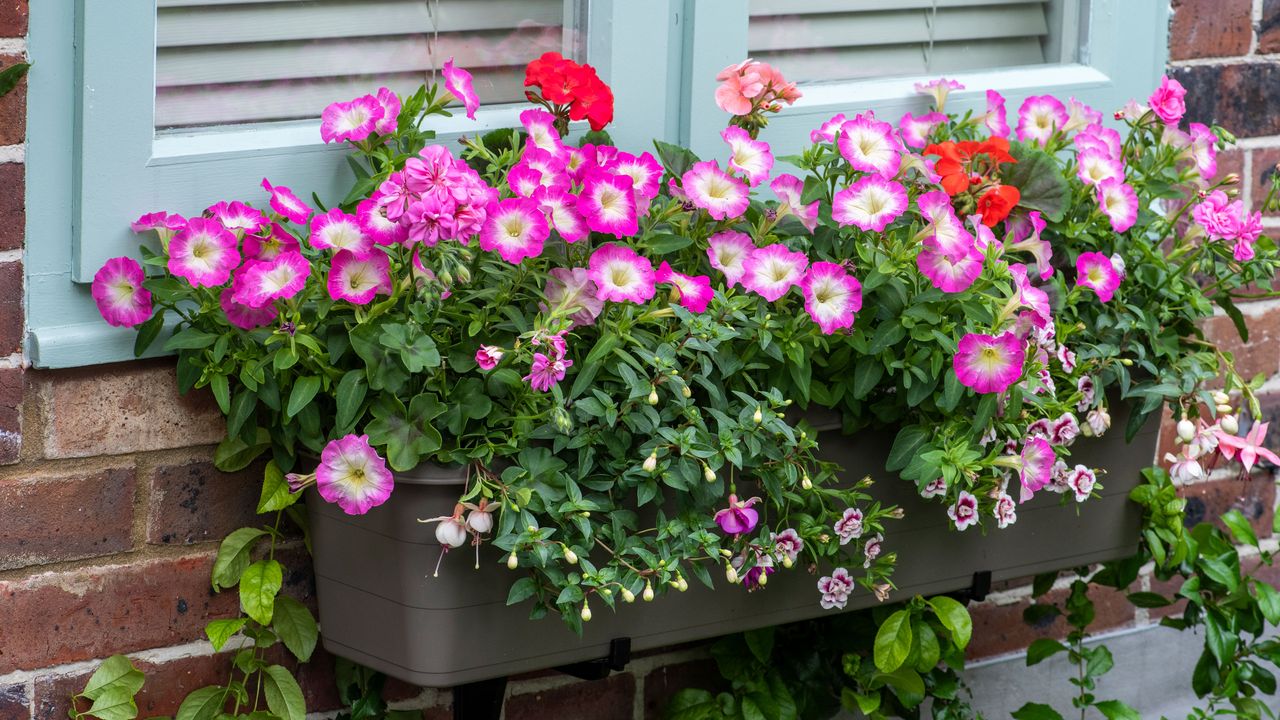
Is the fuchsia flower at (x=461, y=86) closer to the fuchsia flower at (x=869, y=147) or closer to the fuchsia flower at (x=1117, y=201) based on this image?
the fuchsia flower at (x=869, y=147)

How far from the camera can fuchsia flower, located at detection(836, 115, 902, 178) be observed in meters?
1.16

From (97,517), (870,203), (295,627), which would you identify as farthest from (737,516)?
(97,517)

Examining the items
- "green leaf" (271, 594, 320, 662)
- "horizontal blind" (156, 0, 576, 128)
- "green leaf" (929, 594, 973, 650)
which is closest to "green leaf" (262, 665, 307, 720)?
"green leaf" (271, 594, 320, 662)

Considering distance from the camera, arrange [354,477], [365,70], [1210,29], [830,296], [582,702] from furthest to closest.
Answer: [1210,29], [582,702], [365,70], [830,296], [354,477]

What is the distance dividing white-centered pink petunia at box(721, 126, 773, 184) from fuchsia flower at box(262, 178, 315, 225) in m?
0.35

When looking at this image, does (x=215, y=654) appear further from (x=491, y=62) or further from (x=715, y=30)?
(x=715, y=30)

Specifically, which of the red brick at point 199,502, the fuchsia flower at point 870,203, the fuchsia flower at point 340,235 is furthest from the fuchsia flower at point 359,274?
the fuchsia flower at point 870,203

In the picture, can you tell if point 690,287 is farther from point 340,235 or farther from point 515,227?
point 340,235

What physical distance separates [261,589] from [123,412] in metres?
0.19

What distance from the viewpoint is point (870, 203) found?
1.12 metres

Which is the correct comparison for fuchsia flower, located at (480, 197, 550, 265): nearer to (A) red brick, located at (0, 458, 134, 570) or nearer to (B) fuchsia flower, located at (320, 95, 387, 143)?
(B) fuchsia flower, located at (320, 95, 387, 143)

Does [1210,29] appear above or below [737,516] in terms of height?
above

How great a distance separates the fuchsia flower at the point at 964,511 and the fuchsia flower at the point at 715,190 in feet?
1.02

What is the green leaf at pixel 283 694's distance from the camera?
118 cm
